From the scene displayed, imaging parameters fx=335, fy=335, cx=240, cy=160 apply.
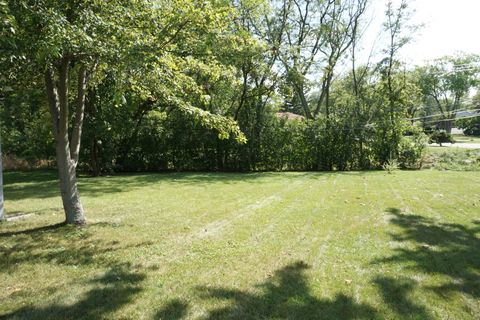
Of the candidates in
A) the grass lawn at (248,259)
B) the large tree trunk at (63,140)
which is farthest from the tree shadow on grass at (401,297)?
the large tree trunk at (63,140)

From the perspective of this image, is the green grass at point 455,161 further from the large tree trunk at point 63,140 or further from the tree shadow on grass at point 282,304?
the large tree trunk at point 63,140

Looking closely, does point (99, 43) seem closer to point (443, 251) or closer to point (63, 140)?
point (63, 140)

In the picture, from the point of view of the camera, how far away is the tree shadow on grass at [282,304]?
302cm

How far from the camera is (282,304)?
126 inches

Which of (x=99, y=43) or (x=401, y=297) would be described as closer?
(x=401, y=297)

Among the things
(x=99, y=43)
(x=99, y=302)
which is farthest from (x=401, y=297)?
(x=99, y=43)

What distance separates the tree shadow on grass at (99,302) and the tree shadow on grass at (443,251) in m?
3.01

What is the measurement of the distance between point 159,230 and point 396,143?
13.3 meters

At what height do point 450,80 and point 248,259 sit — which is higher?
point 450,80

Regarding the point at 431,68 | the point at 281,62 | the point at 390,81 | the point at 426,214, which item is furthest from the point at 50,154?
the point at 431,68

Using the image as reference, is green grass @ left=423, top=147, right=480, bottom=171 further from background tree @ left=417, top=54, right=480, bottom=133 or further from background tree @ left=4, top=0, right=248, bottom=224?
background tree @ left=417, top=54, right=480, bottom=133

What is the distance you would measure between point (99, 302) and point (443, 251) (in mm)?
4358

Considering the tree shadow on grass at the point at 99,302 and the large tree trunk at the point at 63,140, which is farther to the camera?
the large tree trunk at the point at 63,140

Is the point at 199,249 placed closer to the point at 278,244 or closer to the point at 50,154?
the point at 278,244
